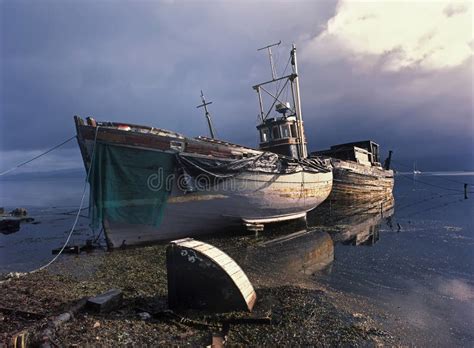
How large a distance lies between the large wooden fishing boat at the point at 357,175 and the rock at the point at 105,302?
70.1 ft

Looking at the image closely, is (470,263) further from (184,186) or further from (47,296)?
(47,296)

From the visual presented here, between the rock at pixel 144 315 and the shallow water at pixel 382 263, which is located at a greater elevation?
the rock at pixel 144 315

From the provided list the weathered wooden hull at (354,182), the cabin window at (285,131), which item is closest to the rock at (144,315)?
the cabin window at (285,131)

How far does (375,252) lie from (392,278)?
144 inches

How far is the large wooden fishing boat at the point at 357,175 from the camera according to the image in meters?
26.8

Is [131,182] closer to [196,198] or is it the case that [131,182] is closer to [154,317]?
[196,198]

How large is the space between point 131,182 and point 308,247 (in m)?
8.15

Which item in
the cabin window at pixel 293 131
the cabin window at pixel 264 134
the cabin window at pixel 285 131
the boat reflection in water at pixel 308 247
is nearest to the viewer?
the boat reflection in water at pixel 308 247

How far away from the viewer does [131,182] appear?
42.3 feet

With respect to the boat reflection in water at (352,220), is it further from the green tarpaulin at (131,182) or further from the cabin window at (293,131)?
the green tarpaulin at (131,182)

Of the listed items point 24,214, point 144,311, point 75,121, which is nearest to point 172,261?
point 144,311

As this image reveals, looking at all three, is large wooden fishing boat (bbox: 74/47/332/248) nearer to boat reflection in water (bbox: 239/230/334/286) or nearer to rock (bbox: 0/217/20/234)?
boat reflection in water (bbox: 239/230/334/286)

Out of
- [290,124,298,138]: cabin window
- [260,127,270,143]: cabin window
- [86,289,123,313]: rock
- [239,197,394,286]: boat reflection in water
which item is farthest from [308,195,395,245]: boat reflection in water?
[86,289,123,313]: rock

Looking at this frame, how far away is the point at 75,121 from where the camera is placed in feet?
42.6
